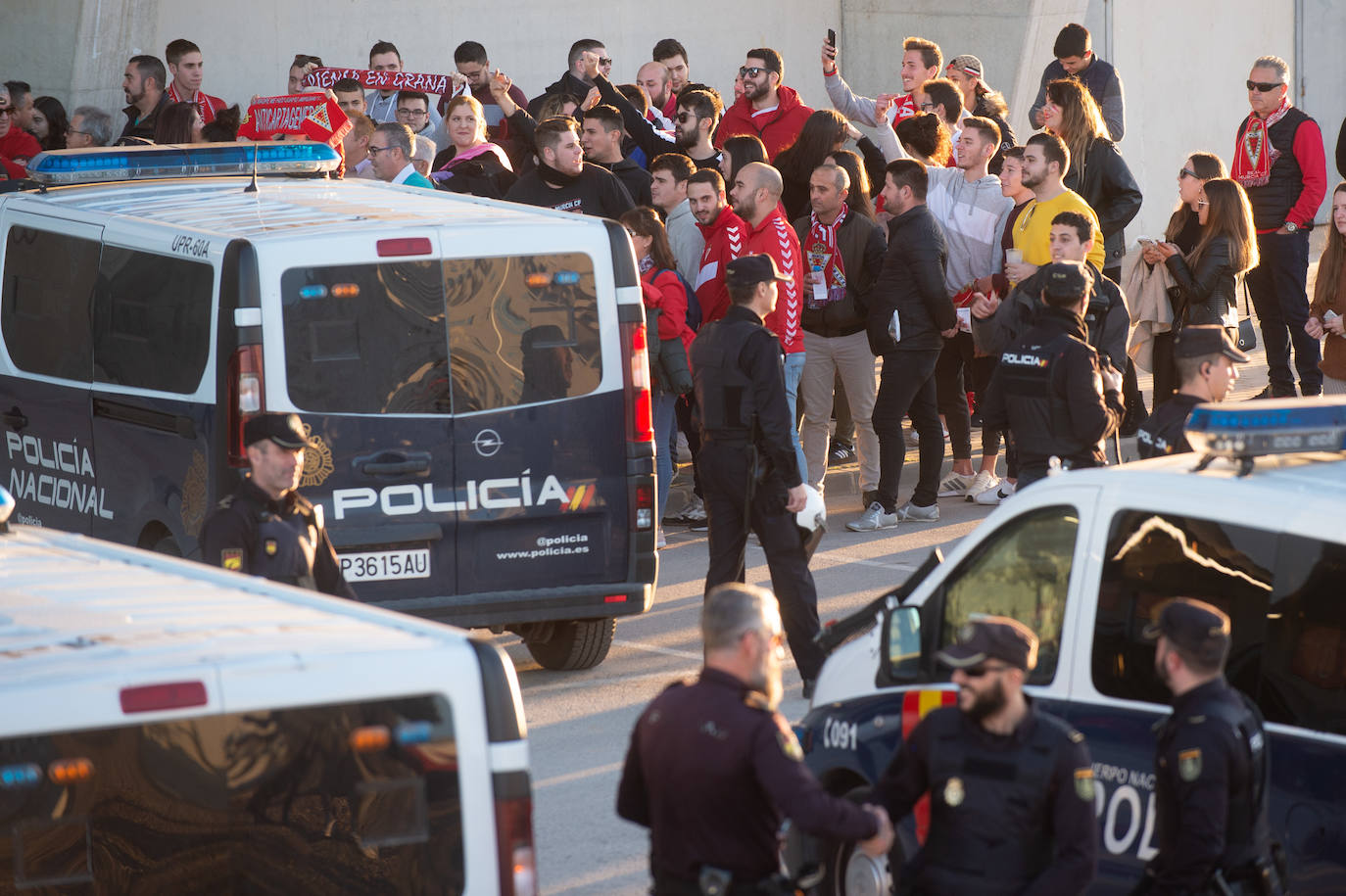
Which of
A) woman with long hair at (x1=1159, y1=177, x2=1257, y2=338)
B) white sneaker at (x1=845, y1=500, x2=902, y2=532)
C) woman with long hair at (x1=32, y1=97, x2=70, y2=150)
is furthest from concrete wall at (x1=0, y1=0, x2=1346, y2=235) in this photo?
white sneaker at (x1=845, y1=500, x2=902, y2=532)

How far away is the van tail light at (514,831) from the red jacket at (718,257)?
7518 millimetres

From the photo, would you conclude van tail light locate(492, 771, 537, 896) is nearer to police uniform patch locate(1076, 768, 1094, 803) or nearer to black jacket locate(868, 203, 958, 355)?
police uniform patch locate(1076, 768, 1094, 803)

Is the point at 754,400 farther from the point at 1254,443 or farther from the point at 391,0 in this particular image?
the point at 391,0

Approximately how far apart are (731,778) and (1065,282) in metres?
4.38

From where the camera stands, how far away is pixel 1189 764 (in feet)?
14.5

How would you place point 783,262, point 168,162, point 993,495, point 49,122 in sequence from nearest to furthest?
1. point 168,162
2. point 783,262
3. point 993,495
4. point 49,122

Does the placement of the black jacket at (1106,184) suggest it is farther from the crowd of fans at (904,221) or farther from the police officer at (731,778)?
the police officer at (731,778)

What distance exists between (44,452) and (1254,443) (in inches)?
249

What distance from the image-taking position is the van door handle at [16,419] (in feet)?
31.3

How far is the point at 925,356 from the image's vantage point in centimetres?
1195

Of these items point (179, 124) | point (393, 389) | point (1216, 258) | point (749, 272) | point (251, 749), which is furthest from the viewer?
point (179, 124)

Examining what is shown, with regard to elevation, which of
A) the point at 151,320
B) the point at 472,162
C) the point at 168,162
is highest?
the point at 472,162

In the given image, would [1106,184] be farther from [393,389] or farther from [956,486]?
[393,389]

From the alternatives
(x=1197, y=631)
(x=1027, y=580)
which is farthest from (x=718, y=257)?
(x=1197, y=631)
